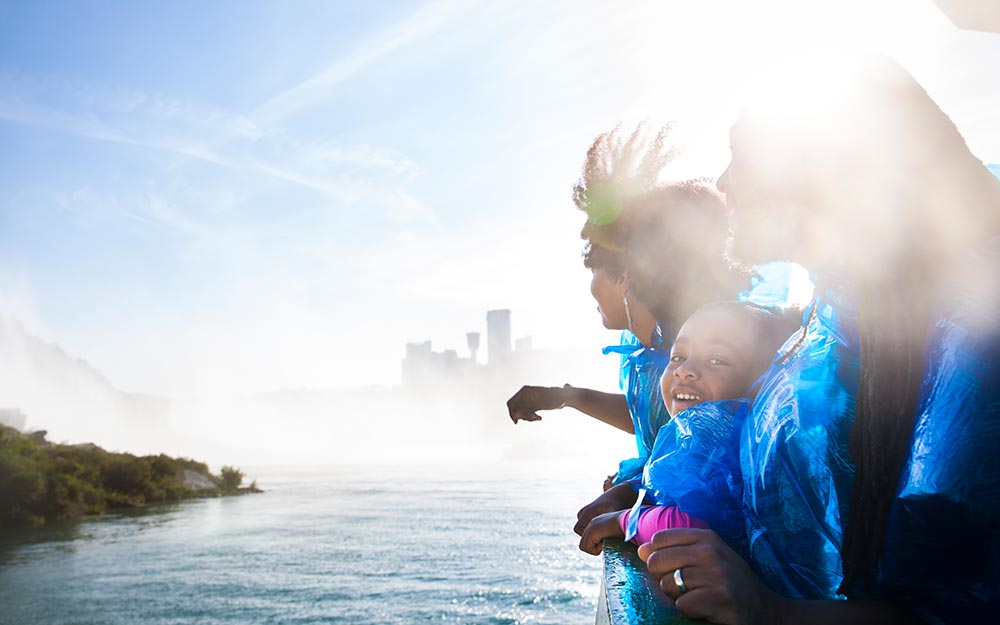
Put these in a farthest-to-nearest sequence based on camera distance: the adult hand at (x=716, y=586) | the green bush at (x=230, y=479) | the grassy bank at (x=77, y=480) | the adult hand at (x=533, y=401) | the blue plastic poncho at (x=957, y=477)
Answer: the green bush at (x=230, y=479) < the grassy bank at (x=77, y=480) < the adult hand at (x=533, y=401) < the adult hand at (x=716, y=586) < the blue plastic poncho at (x=957, y=477)

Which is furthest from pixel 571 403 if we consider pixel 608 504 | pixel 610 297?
pixel 608 504

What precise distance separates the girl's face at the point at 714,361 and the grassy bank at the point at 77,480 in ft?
82.9

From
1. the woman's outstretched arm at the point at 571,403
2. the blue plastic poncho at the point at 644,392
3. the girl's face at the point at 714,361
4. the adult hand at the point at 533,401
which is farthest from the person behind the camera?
the adult hand at the point at 533,401

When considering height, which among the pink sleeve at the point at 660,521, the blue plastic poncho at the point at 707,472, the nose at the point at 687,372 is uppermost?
the nose at the point at 687,372

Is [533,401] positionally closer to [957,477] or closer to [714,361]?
[714,361]

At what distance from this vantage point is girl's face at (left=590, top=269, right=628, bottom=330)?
7.34ft

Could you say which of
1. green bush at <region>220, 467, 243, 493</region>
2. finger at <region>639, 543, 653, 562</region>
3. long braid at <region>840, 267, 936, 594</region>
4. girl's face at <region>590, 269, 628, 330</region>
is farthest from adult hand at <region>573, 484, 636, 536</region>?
green bush at <region>220, 467, 243, 493</region>

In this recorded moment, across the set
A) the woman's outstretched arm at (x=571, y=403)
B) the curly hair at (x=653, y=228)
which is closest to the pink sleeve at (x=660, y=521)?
the curly hair at (x=653, y=228)

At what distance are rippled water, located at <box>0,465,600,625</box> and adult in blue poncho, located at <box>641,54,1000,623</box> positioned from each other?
9.40 meters

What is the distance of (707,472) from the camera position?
1.08 metres

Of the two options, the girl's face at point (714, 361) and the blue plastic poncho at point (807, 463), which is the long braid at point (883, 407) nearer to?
the blue plastic poncho at point (807, 463)

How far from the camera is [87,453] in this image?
86.1 feet

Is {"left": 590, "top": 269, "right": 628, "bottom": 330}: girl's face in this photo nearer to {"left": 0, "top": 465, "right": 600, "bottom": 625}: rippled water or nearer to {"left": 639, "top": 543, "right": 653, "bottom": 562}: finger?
{"left": 639, "top": 543, "right": 653, "bottom": 562}: finger

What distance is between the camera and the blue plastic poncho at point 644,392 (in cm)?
189
